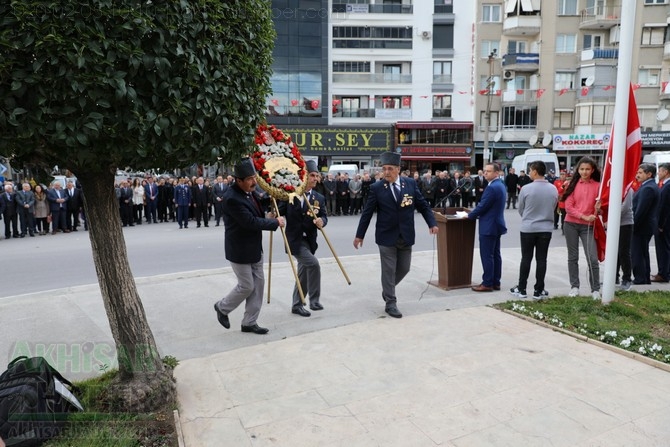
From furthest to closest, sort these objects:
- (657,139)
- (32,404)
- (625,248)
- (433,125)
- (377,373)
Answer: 1. (433,125)
2. (657,139)
3. (625,248)
4. (377,373)
5. (32,404)

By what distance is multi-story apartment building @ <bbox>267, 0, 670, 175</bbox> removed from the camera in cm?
3800

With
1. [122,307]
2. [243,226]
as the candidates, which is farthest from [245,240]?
[122,307]

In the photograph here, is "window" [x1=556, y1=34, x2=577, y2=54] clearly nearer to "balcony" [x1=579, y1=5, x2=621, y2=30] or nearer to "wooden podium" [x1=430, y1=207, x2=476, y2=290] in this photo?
"balcony" [x1=579, y1=5, x2=621, y2=30]

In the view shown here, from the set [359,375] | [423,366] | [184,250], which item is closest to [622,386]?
[423,366]

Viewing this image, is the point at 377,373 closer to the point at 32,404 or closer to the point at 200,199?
the point at 32,404

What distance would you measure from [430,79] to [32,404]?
4019cm

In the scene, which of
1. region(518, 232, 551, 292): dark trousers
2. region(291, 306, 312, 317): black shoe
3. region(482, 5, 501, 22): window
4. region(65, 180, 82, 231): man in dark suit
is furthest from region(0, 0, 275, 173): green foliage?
region(482, 5, 501, 22): window

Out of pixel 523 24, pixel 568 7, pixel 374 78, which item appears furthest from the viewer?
pixel 374 78

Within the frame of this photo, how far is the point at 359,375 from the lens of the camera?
4.21 meters

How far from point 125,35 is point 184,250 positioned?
9166 millimetres

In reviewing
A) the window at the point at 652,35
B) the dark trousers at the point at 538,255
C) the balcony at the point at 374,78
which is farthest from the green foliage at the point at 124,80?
the window at the point at 652,35

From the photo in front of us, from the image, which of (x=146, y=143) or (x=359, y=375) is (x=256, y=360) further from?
(x=146, y=143)

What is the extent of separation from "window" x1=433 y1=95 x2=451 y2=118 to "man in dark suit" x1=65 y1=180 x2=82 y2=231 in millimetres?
30586

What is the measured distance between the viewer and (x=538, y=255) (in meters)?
6.64
